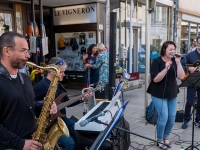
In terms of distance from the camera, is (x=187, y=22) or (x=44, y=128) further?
(x=187, y=22)

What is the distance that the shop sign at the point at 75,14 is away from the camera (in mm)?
7645

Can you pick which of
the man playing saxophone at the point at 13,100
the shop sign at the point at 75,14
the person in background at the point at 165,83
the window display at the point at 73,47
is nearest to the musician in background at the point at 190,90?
the person in background at the point at 165,83

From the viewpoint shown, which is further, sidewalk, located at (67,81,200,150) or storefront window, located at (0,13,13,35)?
storefront window, located at (0,13,13,35)

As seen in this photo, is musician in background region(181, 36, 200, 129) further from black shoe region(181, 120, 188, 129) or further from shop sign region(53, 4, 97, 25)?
shop sign region(53, 4, 97, 25)

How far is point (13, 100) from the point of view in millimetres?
1853

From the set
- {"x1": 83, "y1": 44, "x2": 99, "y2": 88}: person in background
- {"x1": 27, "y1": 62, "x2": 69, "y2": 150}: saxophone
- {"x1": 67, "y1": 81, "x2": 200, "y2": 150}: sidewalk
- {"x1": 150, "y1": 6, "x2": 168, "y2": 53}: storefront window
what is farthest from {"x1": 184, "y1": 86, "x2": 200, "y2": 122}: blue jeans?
{"x1": 150, "y1": 6, "x2": 168, "y2": 53}: storefront window

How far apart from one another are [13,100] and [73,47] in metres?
6.67

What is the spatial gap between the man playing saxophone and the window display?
6186 mm

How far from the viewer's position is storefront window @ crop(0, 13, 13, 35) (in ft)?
20.9

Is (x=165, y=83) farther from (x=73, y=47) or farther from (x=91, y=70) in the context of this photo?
(x=73, y=47)

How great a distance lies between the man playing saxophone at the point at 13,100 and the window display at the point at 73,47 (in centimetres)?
619

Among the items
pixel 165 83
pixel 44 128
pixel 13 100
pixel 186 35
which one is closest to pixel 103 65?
pixel 165 83

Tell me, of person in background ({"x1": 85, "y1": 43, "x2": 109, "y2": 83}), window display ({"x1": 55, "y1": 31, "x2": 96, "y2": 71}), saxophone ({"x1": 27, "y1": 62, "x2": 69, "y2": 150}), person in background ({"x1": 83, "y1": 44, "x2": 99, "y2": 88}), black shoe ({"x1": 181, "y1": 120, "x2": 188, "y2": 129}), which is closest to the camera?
saxophone ({"x1": 27, "y1": 62, "x2": 69, "y2": 150})

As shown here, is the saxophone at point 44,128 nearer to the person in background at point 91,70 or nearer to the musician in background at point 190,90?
the musician in background at point 190,90
